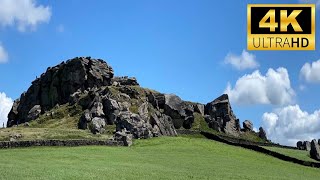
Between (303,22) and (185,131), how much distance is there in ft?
238

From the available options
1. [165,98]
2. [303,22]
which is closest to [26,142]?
[303,22]

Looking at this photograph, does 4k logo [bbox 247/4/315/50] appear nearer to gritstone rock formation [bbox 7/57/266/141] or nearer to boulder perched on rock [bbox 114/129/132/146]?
boulder perched on rock [bbox 114/129/132/146]

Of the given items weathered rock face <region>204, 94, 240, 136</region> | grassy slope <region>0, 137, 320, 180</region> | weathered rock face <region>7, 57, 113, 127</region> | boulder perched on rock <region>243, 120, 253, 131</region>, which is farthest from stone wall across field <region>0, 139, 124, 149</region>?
boulder perched on rock <region>243, 120, 253, 131</region>

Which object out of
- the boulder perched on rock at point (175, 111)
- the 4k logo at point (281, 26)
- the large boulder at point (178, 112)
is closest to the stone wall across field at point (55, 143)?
the 4k logo at point (281, 26)

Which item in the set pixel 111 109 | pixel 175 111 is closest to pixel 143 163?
pixel 111 109

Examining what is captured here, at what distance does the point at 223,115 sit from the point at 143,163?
4134 inches

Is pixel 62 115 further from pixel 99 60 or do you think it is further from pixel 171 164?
pixel 171 164

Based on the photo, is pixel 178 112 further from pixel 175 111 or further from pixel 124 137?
pixel 124 137

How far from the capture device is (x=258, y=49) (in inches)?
2638

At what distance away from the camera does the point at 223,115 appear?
171125 mm

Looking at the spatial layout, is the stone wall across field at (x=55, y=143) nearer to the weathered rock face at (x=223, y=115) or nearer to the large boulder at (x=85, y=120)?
the large boulder at (x=85, y=120)

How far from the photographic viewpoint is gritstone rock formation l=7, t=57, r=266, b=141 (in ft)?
431

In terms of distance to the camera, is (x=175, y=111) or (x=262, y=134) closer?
(x=175, y=111)

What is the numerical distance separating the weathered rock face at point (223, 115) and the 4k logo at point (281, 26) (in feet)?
323
